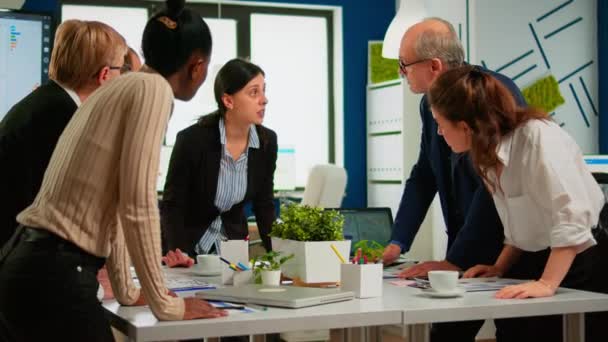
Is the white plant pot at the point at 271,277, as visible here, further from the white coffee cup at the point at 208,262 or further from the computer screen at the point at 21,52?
the computer screen at the point at 21,52

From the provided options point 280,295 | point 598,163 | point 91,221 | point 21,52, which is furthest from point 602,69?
point 91,221

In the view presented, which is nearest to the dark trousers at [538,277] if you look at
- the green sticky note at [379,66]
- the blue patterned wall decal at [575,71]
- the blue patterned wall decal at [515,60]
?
the blue patterned wall decal at [515,60]

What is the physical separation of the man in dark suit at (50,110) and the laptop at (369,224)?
2383 mm

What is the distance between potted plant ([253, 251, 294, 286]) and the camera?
212 centimetres

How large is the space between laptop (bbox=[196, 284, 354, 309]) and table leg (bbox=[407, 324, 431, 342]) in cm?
32

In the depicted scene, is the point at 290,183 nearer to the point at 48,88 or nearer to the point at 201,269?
the point at 201,269

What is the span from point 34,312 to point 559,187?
124 centimetres

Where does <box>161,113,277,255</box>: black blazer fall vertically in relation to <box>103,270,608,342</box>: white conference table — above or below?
above

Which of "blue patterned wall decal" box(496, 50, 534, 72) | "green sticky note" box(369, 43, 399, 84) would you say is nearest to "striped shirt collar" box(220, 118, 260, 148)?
"blue patterned wall decal" box(496, 50, 534, 72)

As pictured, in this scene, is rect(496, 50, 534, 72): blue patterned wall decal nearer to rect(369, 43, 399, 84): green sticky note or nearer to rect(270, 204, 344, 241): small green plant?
rect(369, 43, 399, 84): green sticky note

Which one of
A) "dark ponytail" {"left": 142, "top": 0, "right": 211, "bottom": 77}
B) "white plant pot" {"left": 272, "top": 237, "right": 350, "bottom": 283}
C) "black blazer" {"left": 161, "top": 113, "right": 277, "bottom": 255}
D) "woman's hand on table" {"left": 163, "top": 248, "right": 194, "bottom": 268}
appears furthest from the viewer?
"black blazer" {"left": 161, "top": 113, "right": 277, "bottom": 255}

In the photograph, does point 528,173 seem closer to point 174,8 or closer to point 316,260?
point 316,260

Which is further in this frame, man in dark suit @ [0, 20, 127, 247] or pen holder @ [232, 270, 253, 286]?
pen holder @ [232, 270, 253, 286]

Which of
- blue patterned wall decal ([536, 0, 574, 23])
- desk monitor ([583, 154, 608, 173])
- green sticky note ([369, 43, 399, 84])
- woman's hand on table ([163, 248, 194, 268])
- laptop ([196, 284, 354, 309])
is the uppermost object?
blue patterned wall decal ([536, 0, 574, 23])
